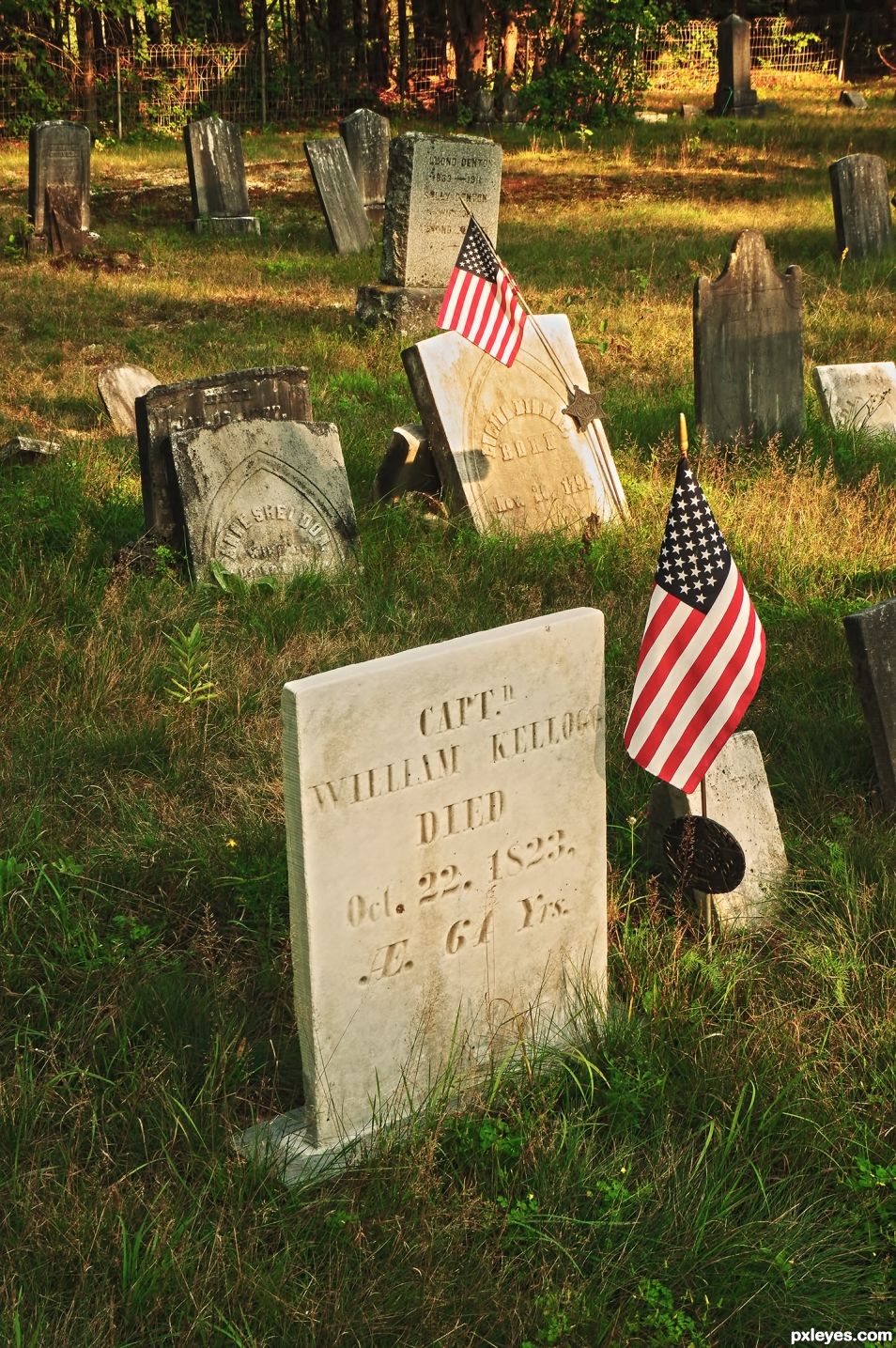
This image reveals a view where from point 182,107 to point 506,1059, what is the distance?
23727 millimetres

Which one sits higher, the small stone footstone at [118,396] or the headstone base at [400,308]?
the headstone base at [400,308]

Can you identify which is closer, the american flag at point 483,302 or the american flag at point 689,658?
the american flag at point 689,658

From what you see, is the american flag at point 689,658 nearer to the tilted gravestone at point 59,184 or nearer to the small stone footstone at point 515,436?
the small stone footstone at point 515,436

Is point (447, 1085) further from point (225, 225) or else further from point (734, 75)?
point (734, 75)

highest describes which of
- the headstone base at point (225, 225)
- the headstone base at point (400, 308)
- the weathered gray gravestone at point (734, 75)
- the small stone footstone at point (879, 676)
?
the weathered gray gravestone at point (734, 75)

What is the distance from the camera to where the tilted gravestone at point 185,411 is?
579 centimetres

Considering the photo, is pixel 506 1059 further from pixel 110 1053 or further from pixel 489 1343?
pixel 110 1053

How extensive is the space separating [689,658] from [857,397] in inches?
205

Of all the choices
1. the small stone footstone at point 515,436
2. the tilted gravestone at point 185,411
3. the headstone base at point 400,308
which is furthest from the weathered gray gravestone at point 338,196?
the tilted gravestone at point 185,411

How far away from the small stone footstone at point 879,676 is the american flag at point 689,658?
741 millimetres

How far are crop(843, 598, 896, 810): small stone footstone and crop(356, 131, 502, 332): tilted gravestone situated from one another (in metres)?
7.32

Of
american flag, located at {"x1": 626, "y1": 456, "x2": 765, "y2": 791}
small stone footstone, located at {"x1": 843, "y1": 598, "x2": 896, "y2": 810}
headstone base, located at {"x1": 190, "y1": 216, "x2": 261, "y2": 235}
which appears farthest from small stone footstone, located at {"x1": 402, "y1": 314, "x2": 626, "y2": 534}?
headstone base, located at {"x1": 190, "y1": 216, "x2": 261, "y2": 235}

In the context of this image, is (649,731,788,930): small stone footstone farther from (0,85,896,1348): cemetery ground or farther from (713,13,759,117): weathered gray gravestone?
(713,13,759,117): weathered gray gravestone

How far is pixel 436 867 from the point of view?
298 cm
